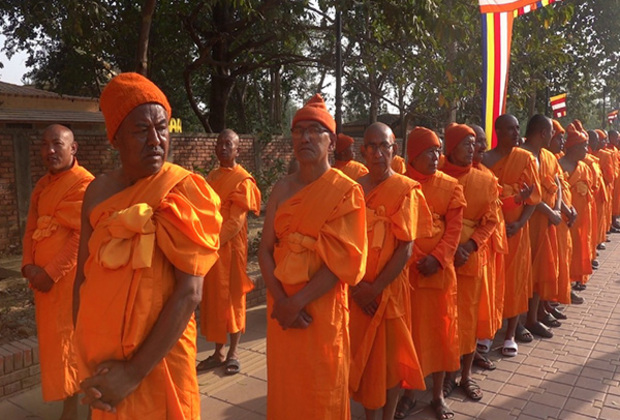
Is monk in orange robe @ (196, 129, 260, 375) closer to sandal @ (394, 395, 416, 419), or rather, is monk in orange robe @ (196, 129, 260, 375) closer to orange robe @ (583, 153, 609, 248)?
sandal @ (394, 395, 416, 419)

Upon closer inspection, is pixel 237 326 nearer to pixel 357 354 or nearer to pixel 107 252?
pixel 357 354

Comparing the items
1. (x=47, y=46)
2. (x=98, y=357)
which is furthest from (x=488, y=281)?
(x=47, y=46)

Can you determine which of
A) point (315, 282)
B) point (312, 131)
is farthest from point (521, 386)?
point (312, 131)

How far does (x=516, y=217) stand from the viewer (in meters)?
5.15

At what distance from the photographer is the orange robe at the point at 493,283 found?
14.5 ft

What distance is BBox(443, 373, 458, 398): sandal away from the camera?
13.9 ft

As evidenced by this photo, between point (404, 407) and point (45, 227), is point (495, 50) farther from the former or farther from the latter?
point (45, 227)

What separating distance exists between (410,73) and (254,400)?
7.21 meters

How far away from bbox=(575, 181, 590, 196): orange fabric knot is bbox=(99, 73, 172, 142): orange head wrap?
22.0 ft

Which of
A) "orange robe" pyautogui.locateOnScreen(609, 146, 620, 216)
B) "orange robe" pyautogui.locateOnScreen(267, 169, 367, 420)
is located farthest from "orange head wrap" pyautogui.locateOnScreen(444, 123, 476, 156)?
"orange robe" pyautogui.locateOnScreen(609, 146, 620, 216)

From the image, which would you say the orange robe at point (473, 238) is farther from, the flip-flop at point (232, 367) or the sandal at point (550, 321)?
the sandal at point (550, 321)

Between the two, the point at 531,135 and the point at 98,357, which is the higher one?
the point at 531,135

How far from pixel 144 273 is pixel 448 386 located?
3131 millimetres

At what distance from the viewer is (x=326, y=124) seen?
116 inches
